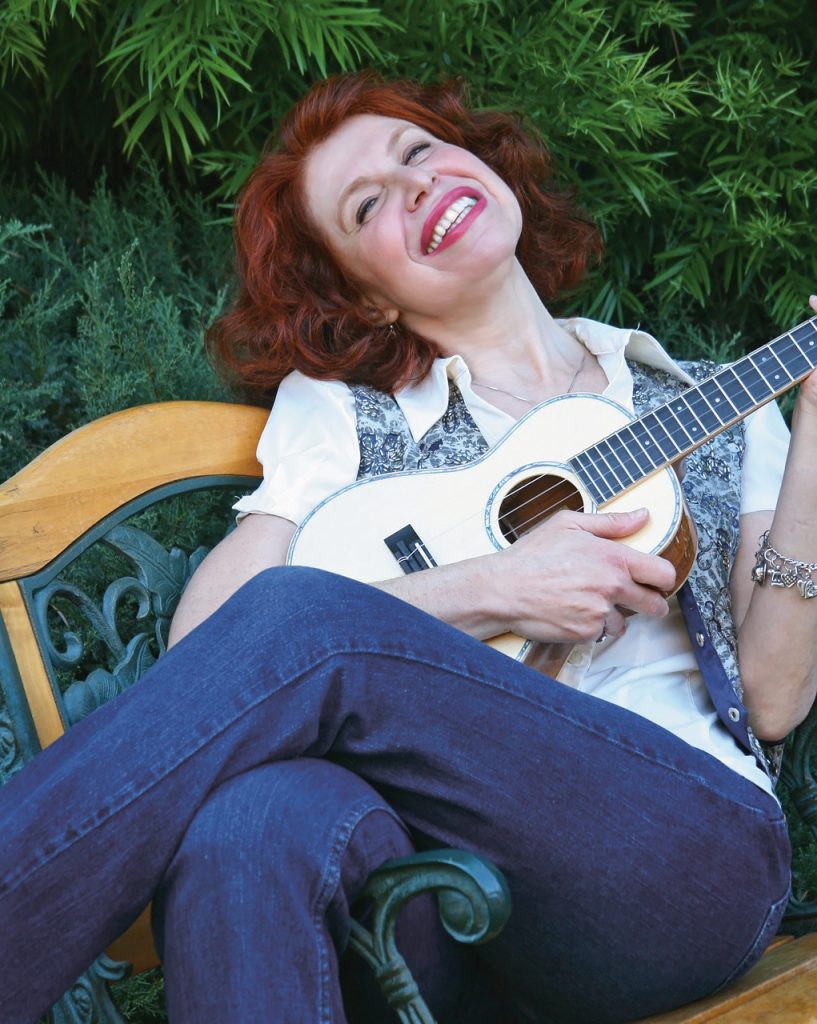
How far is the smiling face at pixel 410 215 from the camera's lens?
7.67ft

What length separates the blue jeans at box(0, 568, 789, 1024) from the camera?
4.62 feet

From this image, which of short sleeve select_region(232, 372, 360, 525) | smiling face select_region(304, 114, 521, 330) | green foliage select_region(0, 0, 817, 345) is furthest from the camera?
green foliage select_region(0, 0, 817, 345)

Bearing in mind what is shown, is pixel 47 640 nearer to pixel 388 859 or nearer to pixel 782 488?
pixel 388 859

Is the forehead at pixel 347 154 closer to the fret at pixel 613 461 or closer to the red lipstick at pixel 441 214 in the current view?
the red lipstick at pixel 441 214

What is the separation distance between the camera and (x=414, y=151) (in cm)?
246

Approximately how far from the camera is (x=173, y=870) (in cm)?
147

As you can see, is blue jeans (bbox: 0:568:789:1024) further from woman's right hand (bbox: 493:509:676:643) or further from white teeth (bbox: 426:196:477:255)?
white teeth (bbox: 426:196:477:255)

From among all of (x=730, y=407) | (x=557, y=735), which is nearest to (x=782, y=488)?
(x=730, y=407)

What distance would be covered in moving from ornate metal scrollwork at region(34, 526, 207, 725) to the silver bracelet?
1009mm

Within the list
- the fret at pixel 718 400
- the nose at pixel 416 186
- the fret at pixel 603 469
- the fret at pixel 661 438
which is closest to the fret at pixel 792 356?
the fret at pixel 718 400

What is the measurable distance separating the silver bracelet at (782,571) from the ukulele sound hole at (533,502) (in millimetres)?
292

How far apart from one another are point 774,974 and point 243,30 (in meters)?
2.06

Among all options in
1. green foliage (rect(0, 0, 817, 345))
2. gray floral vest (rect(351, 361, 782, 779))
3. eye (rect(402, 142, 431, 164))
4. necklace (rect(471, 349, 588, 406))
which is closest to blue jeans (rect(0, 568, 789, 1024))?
gray floral vest (rect(351, 361, 782, 779))

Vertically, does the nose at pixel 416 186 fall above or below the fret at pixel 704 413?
above
